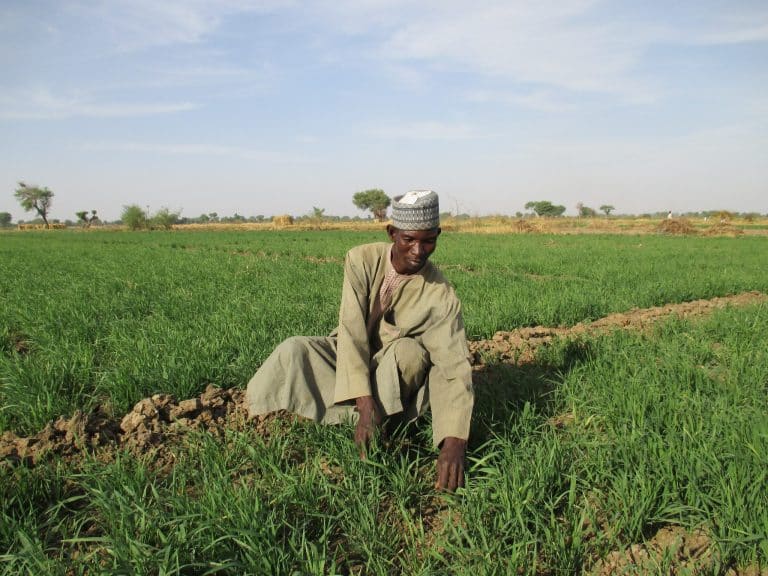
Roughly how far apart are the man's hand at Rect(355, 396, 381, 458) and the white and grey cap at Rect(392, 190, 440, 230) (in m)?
0.74

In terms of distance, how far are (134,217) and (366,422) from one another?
52.0 meters

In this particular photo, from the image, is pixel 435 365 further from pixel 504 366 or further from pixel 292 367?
pixel 504 366

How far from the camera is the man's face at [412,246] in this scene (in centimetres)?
207

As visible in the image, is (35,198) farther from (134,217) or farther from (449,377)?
(449,377)

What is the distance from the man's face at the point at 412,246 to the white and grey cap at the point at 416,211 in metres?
0.03

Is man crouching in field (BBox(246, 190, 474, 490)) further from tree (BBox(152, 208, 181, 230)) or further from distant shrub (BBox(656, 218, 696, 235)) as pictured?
tree (BBox(152, 208, 181, 230))

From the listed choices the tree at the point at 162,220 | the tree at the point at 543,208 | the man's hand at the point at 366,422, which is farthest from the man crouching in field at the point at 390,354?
the tree at the point at 543,208

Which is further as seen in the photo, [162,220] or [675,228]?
[162,220]

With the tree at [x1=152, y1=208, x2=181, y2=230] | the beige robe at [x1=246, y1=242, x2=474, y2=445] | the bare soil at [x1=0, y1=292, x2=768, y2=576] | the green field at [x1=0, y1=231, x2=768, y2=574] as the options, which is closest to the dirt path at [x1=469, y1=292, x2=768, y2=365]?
the green field at [x1=0, y1=231, x2=768, y2=574]

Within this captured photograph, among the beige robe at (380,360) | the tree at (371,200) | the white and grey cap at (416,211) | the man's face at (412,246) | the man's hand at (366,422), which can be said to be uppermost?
the tree at (371,200)

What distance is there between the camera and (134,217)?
47625mm

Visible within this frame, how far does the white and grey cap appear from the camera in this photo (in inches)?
79.1

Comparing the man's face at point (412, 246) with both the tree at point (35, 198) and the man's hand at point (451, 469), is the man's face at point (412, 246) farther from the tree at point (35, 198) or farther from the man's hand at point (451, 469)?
the tree at point (35, 198)

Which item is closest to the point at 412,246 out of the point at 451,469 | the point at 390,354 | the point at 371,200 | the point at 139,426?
the point at 390,354
